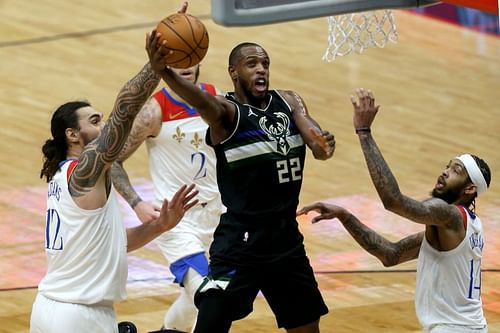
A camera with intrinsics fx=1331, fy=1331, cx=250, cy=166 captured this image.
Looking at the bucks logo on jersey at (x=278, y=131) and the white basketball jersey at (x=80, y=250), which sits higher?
the bucks logo on jersey at (x=278, y=131)

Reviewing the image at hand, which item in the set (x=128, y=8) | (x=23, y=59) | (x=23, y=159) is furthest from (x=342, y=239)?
(x=128, y=8)

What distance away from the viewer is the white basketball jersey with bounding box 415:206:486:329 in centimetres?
735

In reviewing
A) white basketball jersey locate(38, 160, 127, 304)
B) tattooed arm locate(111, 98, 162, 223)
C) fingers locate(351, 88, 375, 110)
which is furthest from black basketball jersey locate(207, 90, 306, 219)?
tattooed arm locate(111, 98, 162, 223)

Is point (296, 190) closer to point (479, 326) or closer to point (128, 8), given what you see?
point (479, 326)

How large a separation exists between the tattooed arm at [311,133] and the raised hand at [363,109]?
0.20 metres

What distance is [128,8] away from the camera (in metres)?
17.6

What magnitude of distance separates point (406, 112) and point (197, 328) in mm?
7847

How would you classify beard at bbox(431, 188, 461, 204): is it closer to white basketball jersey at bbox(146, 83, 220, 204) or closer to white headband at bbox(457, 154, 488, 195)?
white headband at bbox(457, 154, 488, 195)

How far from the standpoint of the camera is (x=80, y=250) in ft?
22.6

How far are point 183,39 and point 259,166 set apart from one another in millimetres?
906

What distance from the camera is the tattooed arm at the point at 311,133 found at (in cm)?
706

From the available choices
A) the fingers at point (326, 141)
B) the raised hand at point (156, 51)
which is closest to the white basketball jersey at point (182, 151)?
the fingers at point (326, 141)

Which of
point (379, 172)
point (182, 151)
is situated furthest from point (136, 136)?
point (379, 172)

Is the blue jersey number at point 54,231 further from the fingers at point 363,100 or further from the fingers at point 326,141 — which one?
the fingers at point 363,100
